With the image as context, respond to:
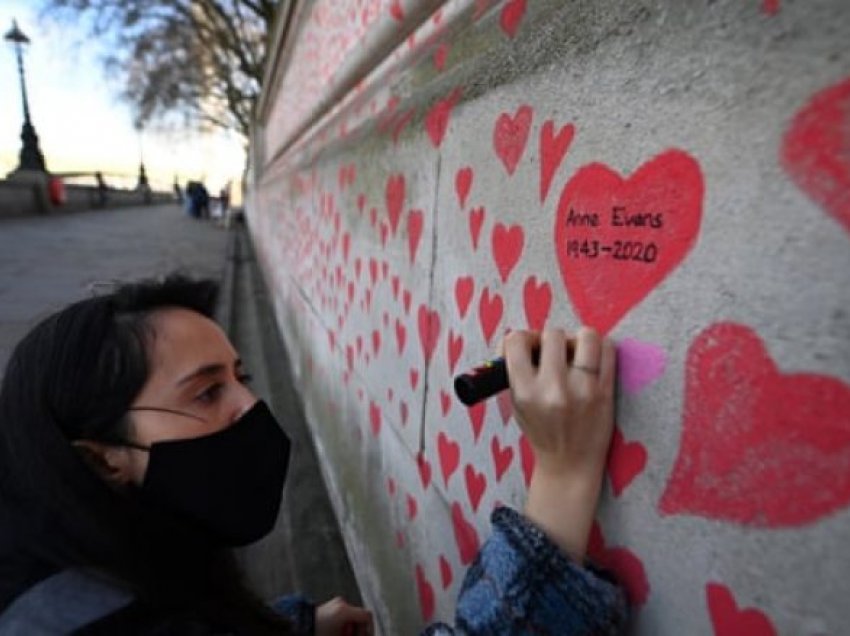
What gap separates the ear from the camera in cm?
126

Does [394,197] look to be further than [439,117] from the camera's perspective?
Yes

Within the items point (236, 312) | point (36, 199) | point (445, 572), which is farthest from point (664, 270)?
point (36, 199)

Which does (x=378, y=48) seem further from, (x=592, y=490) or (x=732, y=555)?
(x=732, y=555)

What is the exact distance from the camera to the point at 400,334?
2.11 m

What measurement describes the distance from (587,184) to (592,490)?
0.44 metres

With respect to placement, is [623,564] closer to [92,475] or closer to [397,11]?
[92,475]

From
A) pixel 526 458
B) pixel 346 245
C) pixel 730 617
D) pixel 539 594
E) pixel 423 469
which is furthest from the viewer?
pixel 346 245

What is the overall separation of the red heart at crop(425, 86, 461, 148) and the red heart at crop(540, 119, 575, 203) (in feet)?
1.59

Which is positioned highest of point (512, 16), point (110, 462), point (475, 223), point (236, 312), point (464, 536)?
point (512, 16)

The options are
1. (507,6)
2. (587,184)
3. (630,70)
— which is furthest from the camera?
(507,6)

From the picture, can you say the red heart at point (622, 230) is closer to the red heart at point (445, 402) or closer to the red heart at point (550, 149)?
the red heart at point (550, 149)

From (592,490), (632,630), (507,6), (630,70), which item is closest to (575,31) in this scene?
(630,70)

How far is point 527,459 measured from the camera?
1.23 meters

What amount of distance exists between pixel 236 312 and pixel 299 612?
22.7 feet
